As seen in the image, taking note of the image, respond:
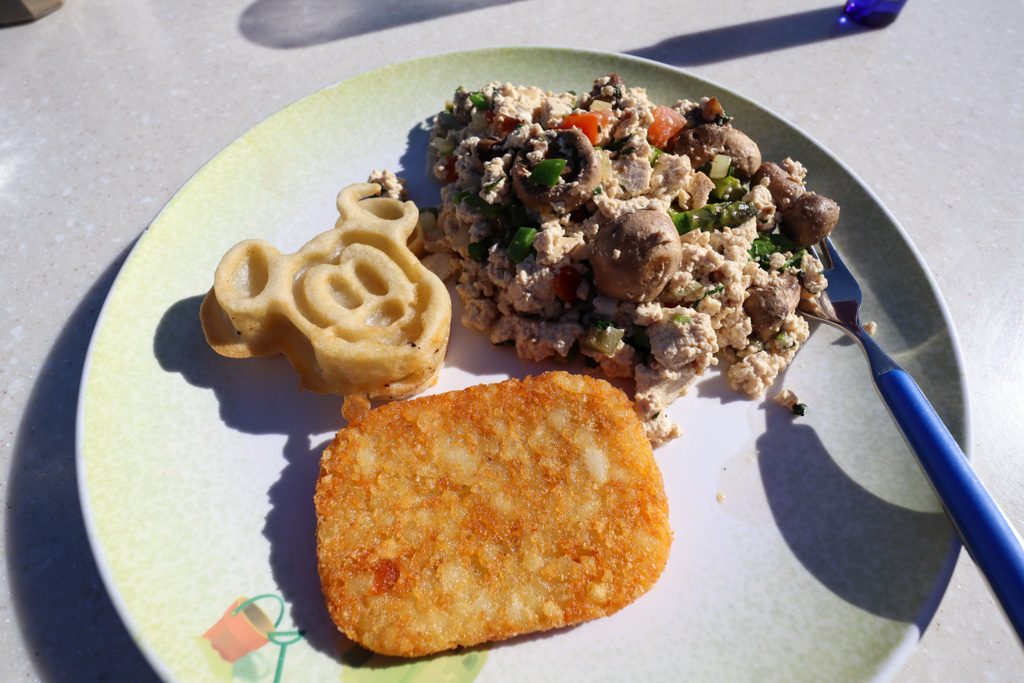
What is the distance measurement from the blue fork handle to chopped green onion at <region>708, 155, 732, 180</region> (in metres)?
1.17

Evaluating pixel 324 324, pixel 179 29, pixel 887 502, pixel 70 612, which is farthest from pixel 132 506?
pixel 179 29

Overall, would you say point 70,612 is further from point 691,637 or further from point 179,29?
point 179,29

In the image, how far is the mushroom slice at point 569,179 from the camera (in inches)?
108

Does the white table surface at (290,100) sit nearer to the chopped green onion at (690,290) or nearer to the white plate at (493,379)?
the white plate at (493,379)

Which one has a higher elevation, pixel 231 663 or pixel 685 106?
pixel 685 106

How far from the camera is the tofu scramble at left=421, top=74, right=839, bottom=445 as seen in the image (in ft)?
8.61

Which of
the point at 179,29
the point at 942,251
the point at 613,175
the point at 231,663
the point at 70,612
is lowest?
the point at 942,251

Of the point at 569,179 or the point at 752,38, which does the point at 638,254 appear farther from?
the point at 752,38

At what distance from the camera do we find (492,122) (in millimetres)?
3121

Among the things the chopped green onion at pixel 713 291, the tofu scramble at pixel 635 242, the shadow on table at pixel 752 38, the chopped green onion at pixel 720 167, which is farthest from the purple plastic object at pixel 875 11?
the chopped green onion at pixel 713 291

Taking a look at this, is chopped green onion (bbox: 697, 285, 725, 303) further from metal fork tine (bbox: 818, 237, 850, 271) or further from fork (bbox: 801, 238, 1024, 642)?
metal fork tine (bbox: 818, 237, 850, 271)

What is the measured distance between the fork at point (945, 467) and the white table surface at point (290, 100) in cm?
63

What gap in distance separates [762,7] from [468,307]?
4.06m

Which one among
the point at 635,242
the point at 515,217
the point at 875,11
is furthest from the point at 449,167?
the point at 875,11
